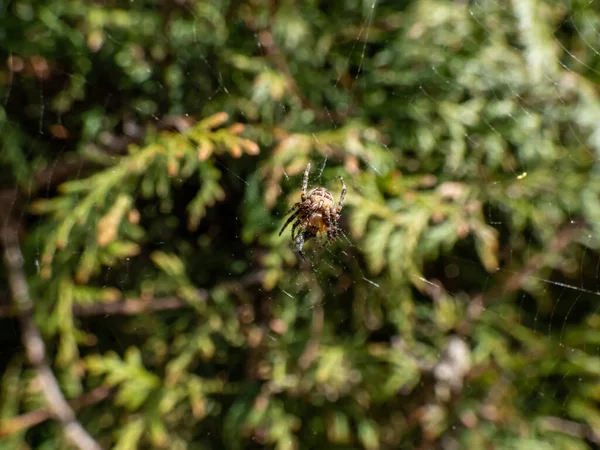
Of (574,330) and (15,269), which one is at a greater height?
(574,330)

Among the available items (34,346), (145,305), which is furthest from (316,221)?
(34,346)

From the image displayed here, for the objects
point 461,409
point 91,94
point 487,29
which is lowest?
point 461,409

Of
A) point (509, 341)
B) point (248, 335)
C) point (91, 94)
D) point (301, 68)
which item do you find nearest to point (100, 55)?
point (91, 94)

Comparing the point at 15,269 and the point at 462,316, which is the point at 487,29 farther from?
the point at 15,269

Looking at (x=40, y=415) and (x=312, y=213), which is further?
(x=40, y=415)

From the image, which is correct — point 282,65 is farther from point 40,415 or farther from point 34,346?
point 40,415

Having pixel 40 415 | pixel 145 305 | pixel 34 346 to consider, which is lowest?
pixel 40 415

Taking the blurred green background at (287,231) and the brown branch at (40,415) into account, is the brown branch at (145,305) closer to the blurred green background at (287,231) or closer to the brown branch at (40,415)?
the blurred green background at (287,231)

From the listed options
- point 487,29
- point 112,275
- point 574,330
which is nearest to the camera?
point 487,29
